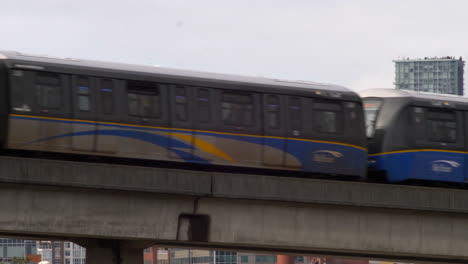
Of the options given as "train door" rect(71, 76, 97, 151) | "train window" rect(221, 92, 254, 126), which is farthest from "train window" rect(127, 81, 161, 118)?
"train window" rect(221, 92, 254, 126)

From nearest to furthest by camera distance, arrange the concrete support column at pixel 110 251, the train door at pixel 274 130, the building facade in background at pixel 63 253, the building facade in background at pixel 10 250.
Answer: the concrete support column at pixel 110 251, the train door at pixel 274 130, the building facade in background at pixel 10 250, the building facade in background at pixel 63 253

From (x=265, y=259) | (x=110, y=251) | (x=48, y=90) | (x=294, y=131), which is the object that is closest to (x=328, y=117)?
(x=294, y=131)

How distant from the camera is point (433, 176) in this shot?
29.6m

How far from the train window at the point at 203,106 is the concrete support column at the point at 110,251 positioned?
163 inches

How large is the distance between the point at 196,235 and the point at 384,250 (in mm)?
5216

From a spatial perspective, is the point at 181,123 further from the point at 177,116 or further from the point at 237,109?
the point at 237,109

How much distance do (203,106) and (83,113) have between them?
339 centimetres

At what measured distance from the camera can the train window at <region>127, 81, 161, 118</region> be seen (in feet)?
87.4

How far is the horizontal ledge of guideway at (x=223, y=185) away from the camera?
22.4m

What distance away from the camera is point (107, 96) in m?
26.3

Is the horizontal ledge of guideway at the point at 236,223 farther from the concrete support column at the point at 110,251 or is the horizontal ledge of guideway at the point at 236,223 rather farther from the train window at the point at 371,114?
the train window at the point at 371,114

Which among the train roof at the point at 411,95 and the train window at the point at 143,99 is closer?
the train window at the point at 143,99

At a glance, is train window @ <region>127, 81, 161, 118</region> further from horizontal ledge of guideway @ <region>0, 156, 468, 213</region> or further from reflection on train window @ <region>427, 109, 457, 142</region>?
reflection on train window @ <region>427, 109, 457, 142</region>

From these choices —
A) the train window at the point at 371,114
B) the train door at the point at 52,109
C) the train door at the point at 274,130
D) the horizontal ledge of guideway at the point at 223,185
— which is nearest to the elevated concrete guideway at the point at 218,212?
the horizontal ledge of guideway at the point at 223,185
